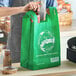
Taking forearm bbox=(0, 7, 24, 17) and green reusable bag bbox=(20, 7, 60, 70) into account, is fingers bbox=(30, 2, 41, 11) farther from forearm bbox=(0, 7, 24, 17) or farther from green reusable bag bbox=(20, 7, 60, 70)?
forearm bbox=(0, 7, 24, 17)

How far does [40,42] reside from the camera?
1.60 m

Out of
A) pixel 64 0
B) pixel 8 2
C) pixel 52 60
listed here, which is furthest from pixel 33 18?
pixel 64 0

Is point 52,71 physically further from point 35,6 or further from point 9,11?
point 9,11

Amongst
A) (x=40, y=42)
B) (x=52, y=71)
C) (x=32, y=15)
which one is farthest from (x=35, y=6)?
(x=52, y=71)

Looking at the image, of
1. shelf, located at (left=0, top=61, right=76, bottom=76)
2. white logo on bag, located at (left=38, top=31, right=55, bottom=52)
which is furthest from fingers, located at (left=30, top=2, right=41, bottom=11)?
shelf, located at (left=0, top=61, right=76, bottom=76)

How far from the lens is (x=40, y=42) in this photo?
160 cm

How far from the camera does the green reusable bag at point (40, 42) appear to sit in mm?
1579

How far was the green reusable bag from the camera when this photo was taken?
62.2 inches

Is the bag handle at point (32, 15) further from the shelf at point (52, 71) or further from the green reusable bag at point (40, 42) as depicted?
the shelf at point (52, 71)

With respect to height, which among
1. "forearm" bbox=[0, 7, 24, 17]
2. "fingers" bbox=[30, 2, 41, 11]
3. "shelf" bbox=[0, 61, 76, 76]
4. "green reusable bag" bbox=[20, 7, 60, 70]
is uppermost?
"fingers" bbox=[30, 2, 41, 11]

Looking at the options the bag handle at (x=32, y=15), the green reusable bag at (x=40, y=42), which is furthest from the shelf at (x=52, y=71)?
the bag handle at (x=32, y=15)

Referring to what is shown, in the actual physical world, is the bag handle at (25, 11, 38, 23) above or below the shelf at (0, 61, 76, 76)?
above

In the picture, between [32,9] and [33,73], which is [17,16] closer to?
[32,9]

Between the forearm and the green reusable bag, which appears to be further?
the forearm
